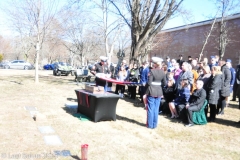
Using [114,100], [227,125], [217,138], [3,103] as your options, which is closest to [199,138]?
[217,138]

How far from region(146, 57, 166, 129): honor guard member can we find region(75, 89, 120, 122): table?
0.92 metres

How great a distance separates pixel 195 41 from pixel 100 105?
987 inches

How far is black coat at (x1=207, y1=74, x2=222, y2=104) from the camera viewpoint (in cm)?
679

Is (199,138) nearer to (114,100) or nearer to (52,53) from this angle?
(114,100)

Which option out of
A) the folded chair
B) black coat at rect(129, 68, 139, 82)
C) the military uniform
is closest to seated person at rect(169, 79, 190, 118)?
the folded chair

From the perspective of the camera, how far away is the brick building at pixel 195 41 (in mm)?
24031

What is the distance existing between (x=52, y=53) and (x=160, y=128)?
55.1m

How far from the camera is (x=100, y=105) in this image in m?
6.30

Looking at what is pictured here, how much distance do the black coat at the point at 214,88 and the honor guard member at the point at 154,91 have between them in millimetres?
1648

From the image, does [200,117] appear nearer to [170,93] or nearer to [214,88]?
[214,88]

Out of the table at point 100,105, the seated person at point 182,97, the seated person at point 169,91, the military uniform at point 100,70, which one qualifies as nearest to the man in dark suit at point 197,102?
the seated person at point 182,97

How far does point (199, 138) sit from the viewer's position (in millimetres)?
5598

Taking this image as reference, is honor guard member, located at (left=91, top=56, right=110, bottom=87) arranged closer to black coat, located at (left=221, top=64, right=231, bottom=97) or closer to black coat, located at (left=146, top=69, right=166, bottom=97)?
black coat, located at (left=146, top=69, right=166, bottom=97)

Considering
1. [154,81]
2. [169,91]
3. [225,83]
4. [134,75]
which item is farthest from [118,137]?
[134,75]
